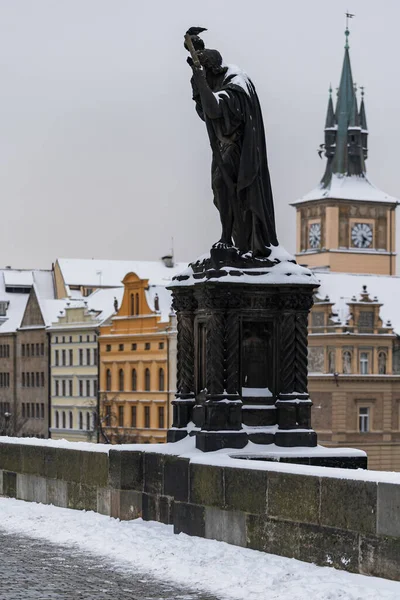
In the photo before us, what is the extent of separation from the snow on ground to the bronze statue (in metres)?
3.09

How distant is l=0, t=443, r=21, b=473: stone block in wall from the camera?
2061cm

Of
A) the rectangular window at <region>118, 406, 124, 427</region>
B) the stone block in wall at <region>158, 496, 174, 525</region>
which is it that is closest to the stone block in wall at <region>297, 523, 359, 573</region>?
the stone block in wall at <region>158, 496, 174, 525</region>

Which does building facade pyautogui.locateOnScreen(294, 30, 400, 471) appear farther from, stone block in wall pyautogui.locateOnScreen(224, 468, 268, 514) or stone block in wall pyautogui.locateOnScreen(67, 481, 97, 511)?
stone block in wall pyautogui.locateOnScreen(224, 468, 268, 514)

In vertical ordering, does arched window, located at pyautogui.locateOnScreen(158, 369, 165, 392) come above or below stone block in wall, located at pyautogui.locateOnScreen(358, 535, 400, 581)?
below

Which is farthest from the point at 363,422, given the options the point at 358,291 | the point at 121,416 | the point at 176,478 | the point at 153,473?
the point at 176,478

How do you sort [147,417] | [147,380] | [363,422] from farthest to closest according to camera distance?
[147,380]
[147,417]
[363,422]

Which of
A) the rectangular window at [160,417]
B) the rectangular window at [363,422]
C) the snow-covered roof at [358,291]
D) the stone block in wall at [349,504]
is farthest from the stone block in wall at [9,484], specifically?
the rectangular window at [160,417]

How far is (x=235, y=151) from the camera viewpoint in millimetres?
17375

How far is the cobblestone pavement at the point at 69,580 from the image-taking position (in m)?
12.6

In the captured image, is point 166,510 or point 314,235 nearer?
point 166,510

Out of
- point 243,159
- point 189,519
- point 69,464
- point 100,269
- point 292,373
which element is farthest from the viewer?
point 100,269

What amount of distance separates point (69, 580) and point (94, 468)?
4591 millimetres

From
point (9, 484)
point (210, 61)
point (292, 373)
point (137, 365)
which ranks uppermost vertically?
point (210, 61)

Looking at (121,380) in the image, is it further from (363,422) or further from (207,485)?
(207,485)
